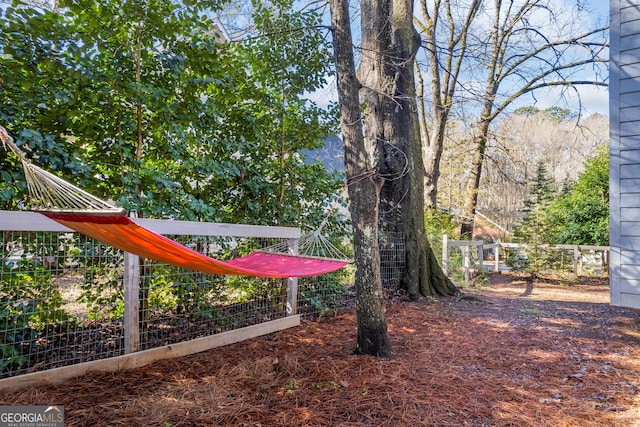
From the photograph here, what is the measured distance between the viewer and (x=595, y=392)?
2340mm

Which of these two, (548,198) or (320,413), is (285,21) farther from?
(548,198)

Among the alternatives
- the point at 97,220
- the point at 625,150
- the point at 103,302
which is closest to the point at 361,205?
the point at 97,220

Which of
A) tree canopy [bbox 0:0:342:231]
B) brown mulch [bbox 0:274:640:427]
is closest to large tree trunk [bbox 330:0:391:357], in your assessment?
brown mulch [bbox 0:274:640:427]

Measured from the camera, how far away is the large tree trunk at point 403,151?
519cm

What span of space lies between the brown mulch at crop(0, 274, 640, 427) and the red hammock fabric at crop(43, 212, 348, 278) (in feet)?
2.04

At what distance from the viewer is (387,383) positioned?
2314 millimetres

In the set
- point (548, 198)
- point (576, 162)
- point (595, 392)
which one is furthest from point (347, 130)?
point (576, 162)

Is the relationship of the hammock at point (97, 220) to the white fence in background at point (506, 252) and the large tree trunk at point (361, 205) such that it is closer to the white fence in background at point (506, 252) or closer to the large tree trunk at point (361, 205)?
the large tree trunk at point (361, 205)

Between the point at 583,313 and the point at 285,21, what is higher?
the point at 285,21

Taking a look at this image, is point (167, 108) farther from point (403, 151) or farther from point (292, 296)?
point (403, 151)

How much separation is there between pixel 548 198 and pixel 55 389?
16947 millimetres

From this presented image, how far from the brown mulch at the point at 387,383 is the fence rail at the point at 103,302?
0.16 m

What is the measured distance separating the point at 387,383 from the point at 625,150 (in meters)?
3.01

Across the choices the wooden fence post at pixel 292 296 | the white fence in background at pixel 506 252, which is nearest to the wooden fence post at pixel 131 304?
the wooden fence post at pixel 292 296
